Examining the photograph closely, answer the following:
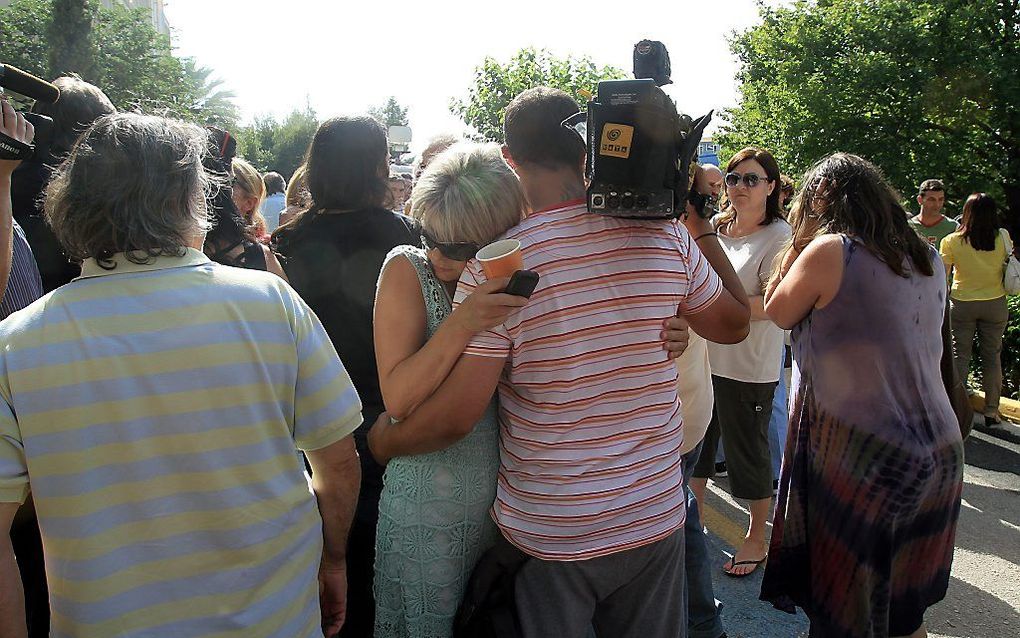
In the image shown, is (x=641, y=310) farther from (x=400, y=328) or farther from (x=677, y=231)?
(x=400, y=328)

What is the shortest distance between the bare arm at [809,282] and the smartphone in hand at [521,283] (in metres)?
1.33

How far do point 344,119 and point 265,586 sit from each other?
1532 millimetres

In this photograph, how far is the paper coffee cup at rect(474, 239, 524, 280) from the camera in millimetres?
1608

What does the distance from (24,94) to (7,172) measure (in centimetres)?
21

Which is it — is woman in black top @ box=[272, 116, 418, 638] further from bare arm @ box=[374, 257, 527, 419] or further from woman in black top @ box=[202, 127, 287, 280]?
bare arm @ box=[374, 257, 527, 419]

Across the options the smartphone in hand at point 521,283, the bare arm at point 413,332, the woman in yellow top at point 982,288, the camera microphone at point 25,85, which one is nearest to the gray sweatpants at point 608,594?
the bare arm at point 413,332

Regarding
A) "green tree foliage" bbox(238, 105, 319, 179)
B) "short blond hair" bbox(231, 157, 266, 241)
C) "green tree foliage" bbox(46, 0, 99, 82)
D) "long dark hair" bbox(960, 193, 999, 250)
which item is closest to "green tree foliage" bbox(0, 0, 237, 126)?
"green tree foliage" bbox(46, 0, 99, 82)

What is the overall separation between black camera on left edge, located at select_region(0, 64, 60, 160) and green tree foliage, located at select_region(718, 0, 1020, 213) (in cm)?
1401

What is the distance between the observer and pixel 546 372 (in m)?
1.78

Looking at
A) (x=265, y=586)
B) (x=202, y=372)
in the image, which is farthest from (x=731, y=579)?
(x=202, y=372)

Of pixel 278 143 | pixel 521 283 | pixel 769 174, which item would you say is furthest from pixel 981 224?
pixel 278 143

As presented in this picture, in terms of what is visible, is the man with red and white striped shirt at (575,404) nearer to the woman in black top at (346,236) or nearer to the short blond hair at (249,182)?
the woman in black top at (346,236)

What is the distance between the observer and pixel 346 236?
2510mm

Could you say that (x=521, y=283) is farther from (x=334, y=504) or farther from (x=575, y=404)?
(x=334, y=504)
